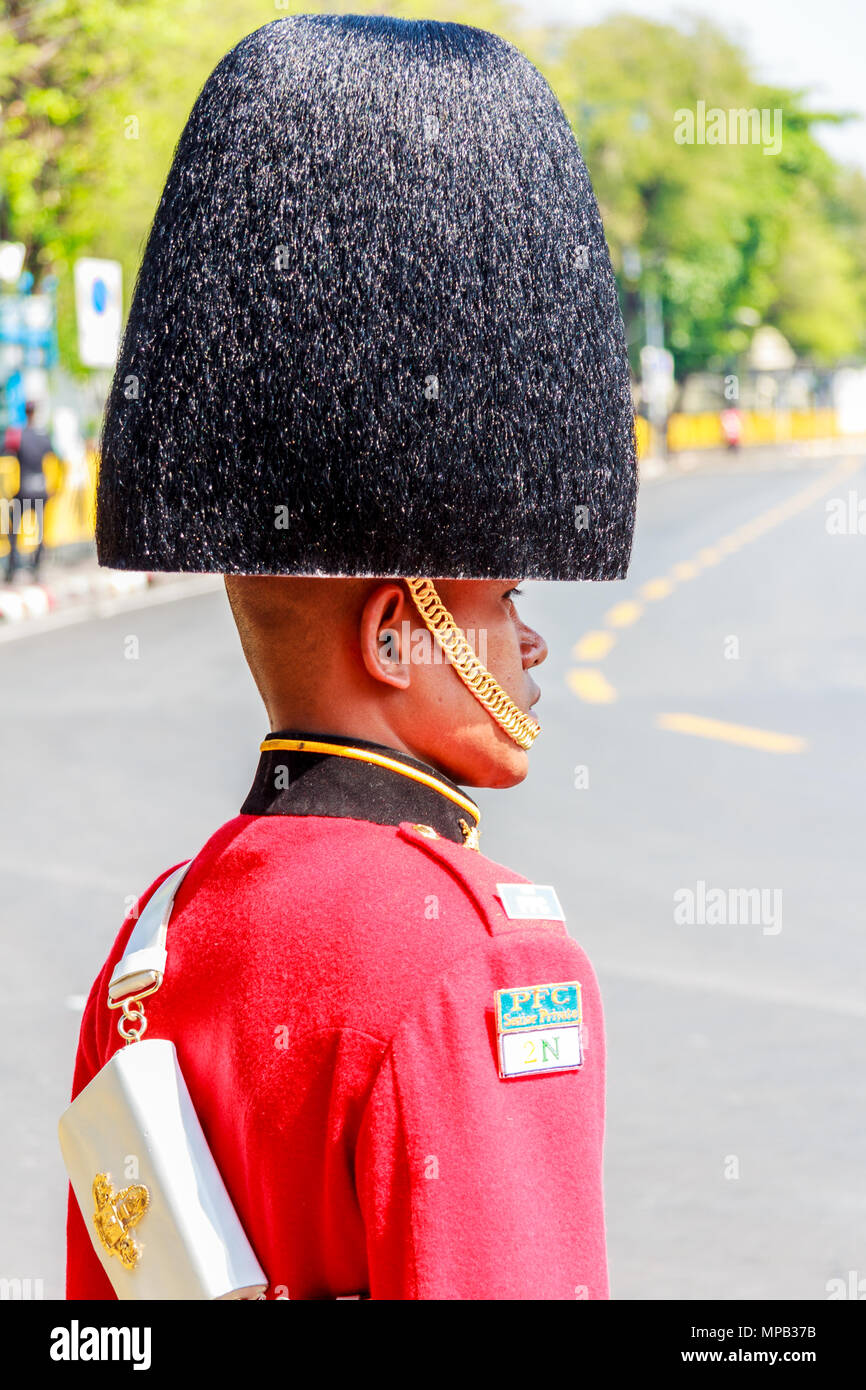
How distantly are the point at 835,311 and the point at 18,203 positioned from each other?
60.6 metres

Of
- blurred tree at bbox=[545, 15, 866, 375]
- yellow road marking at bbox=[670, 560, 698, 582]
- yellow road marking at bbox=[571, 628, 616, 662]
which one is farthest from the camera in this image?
blurred tree at bbox=[545, 15, 866, 375]

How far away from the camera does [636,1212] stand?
433 centimetres

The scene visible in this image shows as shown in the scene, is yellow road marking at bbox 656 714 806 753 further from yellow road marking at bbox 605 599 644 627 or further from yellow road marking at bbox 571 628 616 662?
yellow road marking at bbox 605 599 644 627

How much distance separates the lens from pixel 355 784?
1441 mm

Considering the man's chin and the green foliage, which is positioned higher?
the green foliage

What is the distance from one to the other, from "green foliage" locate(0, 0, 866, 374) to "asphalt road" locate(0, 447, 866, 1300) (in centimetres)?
231

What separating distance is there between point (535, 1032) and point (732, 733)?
898 centimetres

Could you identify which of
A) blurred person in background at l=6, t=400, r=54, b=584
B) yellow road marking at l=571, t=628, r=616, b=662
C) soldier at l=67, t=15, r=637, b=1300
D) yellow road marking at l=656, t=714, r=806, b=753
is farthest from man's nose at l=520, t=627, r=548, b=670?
blurred person in background at l=6, t=400, r=54, b=584

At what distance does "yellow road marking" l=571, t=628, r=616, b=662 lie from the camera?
524 inches

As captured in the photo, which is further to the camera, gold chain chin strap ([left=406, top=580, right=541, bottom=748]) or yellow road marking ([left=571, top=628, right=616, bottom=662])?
yellow road marking ([left=571, top=628, right=616, bottom=662])

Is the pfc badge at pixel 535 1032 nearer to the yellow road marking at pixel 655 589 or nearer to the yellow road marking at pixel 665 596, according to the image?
the yellow road marking at pixel 665 596

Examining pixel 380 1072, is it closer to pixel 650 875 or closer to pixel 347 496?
pixel 347 496

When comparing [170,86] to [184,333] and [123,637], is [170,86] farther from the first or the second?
[184,333]

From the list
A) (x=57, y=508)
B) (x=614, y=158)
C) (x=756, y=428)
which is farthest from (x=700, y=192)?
(x=57, y=508)
